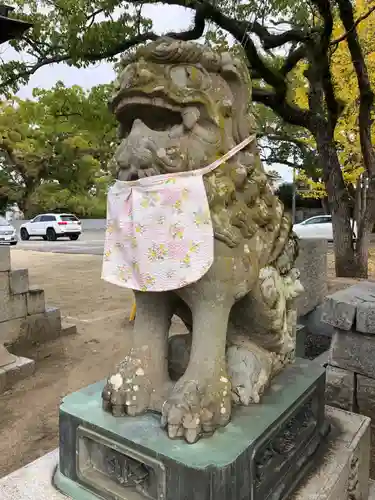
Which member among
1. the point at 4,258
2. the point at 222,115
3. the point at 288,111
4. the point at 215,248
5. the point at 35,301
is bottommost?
the point at 35,301

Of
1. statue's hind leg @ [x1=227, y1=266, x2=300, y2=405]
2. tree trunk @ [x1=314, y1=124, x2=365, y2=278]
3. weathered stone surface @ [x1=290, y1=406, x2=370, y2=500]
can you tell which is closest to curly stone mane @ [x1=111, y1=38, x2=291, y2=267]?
statue's hind leg @ [x1=227, y1=266, x2=300, y2=405]

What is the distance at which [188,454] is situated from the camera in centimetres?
112

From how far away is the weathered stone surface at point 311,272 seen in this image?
154 inches

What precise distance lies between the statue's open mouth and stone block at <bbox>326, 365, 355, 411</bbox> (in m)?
2.15

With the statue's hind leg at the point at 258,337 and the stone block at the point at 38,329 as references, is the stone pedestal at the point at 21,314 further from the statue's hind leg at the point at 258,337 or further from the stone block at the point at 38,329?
the statue's hind leg at the point at 258,337

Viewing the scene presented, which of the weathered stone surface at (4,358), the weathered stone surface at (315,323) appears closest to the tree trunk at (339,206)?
the weathered stone surface at (315,323)

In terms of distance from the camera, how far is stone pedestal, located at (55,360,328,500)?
3.63ft

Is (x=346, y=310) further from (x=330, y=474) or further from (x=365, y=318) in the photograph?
(x=330, y=474)

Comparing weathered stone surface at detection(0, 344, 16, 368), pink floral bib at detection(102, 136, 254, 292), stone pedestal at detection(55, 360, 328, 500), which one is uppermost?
pink floral bib at detection(102, 136, 254, 292)

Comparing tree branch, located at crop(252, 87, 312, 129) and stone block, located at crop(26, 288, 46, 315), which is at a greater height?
tree branch, located at crop(252, 87, 312, 129)

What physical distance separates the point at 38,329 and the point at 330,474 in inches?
131

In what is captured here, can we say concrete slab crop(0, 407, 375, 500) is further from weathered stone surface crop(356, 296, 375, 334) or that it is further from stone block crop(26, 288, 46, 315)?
stone block crop(26, 288, 46, 315)

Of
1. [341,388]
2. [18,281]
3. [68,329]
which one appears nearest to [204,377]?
[341,388]

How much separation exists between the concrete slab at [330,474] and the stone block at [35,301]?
9.02 feet
